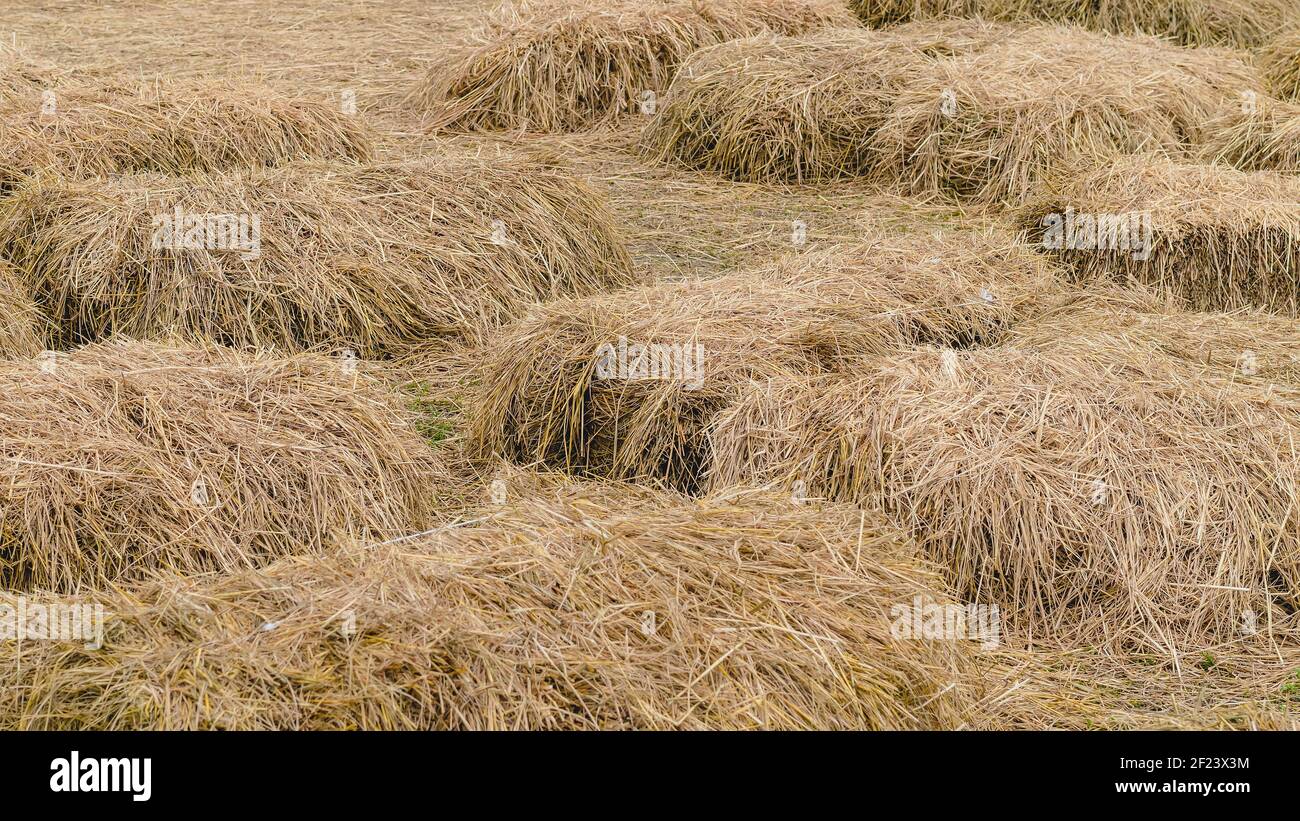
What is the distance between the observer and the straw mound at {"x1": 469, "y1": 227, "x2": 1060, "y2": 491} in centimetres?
456

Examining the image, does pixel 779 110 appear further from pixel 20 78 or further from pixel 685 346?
pixel 20 78

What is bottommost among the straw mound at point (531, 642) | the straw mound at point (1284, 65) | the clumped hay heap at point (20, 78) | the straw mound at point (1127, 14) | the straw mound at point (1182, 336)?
the straw mound at point (531, 642)

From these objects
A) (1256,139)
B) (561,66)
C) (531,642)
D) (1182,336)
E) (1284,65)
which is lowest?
(531,642)

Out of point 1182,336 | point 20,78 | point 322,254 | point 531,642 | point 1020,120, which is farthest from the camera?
point 1020,120

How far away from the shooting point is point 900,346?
4938mm

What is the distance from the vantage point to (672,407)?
14.9 ft

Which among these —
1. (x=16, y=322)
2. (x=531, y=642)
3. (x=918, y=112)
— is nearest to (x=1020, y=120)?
(x=918, y=112)

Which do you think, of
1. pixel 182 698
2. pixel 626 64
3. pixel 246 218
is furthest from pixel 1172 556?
pixel 626 64

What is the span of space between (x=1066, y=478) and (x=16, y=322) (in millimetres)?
3377

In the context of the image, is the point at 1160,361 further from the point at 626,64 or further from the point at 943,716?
the point at 626,64

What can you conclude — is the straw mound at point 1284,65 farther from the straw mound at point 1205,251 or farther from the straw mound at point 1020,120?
the straw mound at point 1205,251

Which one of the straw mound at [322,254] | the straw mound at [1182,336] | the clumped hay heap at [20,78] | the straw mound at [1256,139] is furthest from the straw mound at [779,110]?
the clumped hay heap at [20,78]

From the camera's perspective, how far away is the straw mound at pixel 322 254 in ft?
18.4

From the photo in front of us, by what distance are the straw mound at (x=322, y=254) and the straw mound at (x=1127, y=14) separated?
4464 millimetres
